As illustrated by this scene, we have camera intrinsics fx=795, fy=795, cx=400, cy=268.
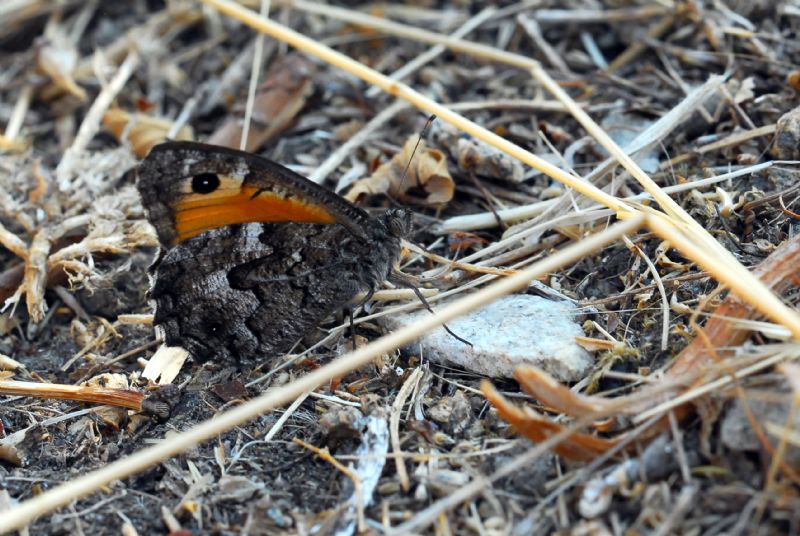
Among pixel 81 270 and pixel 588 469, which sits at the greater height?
pixel 81 270

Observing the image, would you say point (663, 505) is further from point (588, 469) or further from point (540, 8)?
point (540, 8)

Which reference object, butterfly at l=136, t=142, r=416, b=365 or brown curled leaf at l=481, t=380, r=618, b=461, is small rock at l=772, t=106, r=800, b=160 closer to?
butterfly at l=136, t=142, r=416, b=365

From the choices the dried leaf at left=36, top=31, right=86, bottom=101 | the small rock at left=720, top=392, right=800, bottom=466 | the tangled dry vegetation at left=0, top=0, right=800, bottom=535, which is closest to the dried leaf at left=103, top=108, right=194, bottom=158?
the tangled dry vegetation at left=0, top=0, right=800, bottom=535

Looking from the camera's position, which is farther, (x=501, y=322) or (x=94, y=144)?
(x=94, y=144)

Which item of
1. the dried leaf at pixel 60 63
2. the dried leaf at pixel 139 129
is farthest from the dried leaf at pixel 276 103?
the dried leaf at pixel 60 63

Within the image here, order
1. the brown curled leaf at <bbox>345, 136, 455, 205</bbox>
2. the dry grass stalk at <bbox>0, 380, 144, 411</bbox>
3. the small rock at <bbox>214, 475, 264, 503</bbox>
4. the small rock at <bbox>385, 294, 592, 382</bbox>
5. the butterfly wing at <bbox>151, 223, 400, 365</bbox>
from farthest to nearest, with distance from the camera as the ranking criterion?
the brown curled leaf at <bbox>345, 136, 455, 205</bbox> → the butterfly wing at <bbox>151, 223, 400, 365</bbox> → the dry grass stalk at <bbox>0, 380, 144, 411</bbox> → the small rock at <bbox>385, 294, 592, 382</bbox> → the small rock at <bbox>214, 475, 264, 503</bbox>

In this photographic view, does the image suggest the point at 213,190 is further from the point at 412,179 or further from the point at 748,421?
the point at 748,421

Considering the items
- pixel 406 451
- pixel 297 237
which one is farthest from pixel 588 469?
pixel 297 237

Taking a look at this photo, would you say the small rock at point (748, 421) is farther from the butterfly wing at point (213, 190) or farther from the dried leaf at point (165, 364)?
the dried leaf at point (165, 364)

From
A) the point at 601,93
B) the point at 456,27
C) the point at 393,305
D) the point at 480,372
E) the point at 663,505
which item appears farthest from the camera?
the point at 456,27
